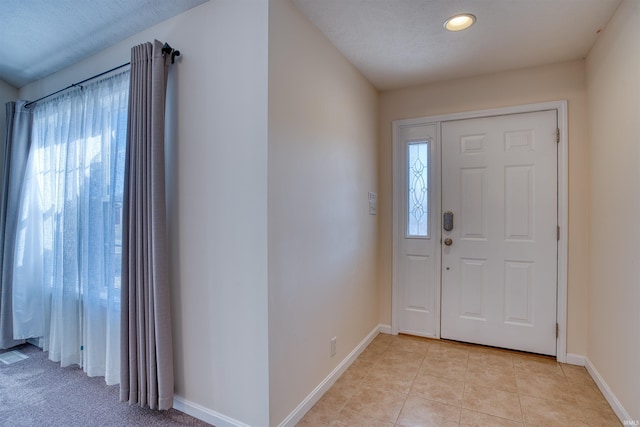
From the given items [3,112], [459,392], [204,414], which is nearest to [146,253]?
[204,414]

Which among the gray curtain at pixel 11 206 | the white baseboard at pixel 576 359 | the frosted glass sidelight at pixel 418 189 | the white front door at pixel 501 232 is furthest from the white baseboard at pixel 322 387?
the gray curtain at pixel 11 206

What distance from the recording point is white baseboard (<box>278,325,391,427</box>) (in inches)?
68.0

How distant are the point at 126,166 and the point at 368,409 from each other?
2121 mm

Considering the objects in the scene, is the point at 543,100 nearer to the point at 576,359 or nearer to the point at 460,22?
the point at 460,22

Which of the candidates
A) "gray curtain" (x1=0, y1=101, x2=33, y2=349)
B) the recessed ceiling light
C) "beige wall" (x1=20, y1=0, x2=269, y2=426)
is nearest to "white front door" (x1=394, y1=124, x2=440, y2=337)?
the recessed ceiling light

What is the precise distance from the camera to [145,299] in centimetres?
176

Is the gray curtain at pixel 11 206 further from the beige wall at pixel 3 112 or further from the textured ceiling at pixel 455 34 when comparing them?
the textured ceiling at pixel 455 34

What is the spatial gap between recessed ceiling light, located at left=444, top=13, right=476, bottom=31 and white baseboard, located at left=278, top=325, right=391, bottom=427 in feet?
8.17

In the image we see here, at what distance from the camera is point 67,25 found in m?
2.05

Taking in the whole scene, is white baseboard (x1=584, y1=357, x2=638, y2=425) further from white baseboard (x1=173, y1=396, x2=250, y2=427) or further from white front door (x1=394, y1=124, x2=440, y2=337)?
white baseboard (x1=173, y1=396, x2=250, y2=427)

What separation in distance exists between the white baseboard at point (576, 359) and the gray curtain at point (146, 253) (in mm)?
2959

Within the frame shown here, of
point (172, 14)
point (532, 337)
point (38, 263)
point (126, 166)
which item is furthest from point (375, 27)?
point (38, 263)

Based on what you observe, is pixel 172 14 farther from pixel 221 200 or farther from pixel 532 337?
pixel 532 337

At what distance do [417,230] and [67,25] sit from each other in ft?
10.4
